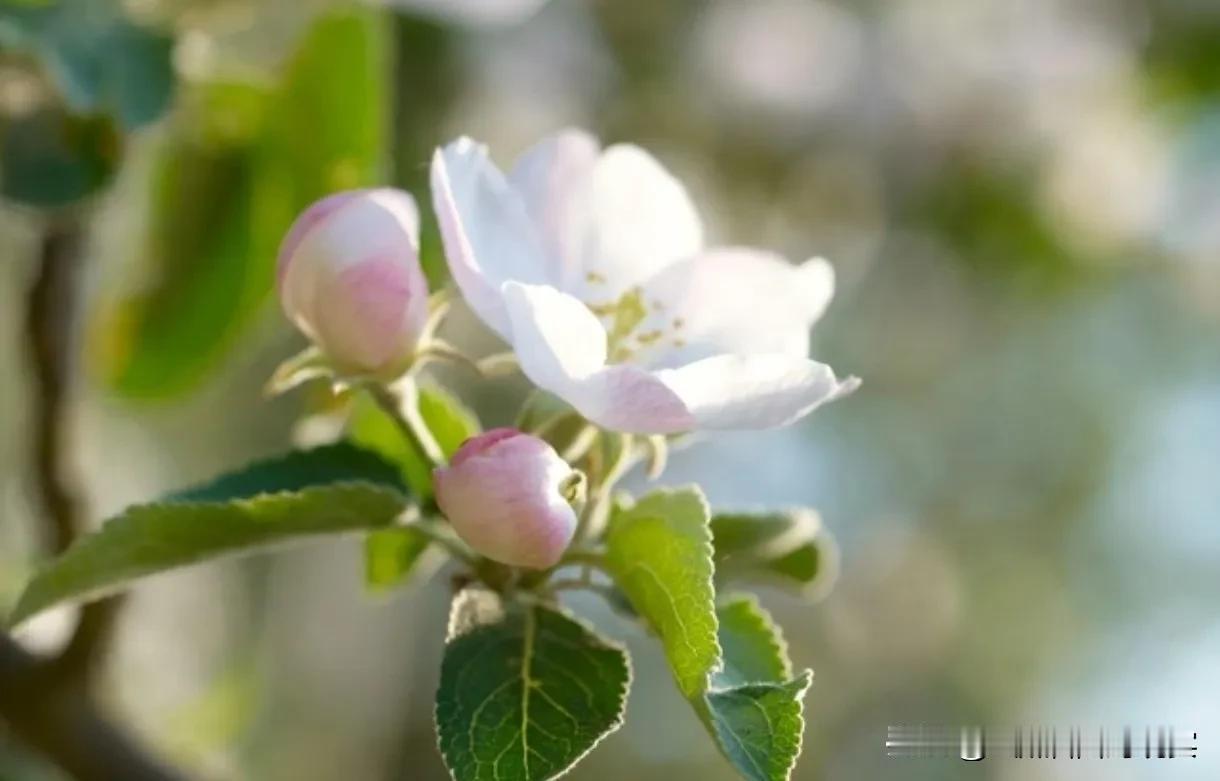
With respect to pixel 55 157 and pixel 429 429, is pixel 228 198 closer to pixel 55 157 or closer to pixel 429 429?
pixel 55 157

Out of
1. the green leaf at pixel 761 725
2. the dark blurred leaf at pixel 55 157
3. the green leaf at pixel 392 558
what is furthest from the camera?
the dark blurred leaf at pixel 55 157

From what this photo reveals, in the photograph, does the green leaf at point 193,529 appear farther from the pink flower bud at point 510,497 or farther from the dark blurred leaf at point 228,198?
the dark blurred leaf at point 228,198

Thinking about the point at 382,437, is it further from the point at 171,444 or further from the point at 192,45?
the point at 171,444

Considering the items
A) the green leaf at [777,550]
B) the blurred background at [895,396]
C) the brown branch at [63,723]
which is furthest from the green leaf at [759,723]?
the blurred background at [895,396]

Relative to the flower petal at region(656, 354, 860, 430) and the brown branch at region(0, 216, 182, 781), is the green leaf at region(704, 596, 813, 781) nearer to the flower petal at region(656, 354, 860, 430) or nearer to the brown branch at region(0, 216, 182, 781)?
the flower petal at region(656, 354, 860, 430)

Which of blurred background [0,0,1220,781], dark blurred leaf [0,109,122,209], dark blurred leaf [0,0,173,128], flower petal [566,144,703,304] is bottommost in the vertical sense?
blurred background [0,0,1220,781]

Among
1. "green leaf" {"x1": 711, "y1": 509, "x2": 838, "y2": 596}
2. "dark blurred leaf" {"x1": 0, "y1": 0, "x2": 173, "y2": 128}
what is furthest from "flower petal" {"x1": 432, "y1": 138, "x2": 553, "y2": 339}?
"dark blurred leaf" {"x1": 0, "y1": 0, "x2": 173, "y2": 128}
